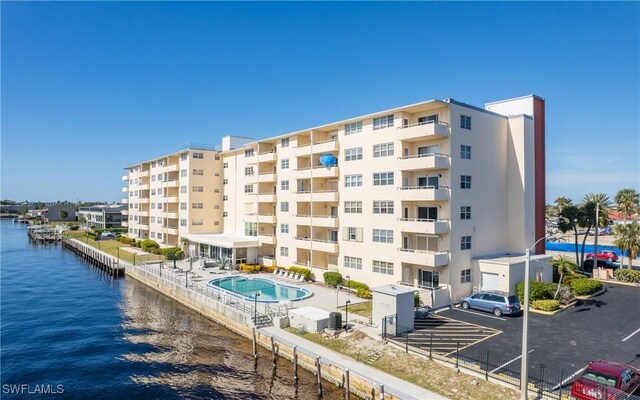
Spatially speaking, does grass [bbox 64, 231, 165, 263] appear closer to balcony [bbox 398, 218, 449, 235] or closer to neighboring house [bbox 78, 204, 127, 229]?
neighboring house [bbox 78, 204, 127, 229]

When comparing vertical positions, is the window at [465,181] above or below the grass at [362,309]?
above

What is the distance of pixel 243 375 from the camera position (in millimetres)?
26938

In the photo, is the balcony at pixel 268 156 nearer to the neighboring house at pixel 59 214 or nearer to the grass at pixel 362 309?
the grass at pixel 362 309

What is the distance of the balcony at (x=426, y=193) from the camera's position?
36.5m

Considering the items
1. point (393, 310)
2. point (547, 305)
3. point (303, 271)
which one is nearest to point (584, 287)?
point (547, 305)

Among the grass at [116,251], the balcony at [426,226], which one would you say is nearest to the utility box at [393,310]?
the balcony at [426,226]

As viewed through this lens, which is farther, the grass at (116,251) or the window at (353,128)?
the grass at (116,251)

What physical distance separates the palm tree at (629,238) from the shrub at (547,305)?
19936 mm

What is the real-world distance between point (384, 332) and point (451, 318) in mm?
7807

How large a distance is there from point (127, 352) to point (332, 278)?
2169 centimetres

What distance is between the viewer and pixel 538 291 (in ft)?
119

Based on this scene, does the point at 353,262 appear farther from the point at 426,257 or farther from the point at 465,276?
the point at 465,276

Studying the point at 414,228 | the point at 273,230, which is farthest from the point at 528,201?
the point at 273,230

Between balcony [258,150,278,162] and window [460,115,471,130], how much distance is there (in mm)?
27251
